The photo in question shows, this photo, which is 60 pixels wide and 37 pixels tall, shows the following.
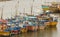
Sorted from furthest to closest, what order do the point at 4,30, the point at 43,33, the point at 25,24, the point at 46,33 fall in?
1. the point at 46,33
2. the point at 43,33
3. the point at 25,24
4. the point at 4,30

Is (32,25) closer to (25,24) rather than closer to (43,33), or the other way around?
(25,24)

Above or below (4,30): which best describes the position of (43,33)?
below

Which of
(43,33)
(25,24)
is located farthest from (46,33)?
(25,24)

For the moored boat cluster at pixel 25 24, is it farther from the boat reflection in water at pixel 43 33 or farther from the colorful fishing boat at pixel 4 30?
the boat reflection in water at pixel 43 33

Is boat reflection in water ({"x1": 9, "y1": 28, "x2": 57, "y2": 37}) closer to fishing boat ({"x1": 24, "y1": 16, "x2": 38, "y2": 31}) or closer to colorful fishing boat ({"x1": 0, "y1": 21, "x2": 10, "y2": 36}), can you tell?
fishing boat ({"x1": 24, "y1": 16, "x2": 38, "y2": 31})

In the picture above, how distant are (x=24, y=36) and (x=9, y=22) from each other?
6.13 feet

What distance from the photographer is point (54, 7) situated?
137 feet

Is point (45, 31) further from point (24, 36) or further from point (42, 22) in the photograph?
point (24, 36)

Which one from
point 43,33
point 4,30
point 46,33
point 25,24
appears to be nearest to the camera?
point 4,30

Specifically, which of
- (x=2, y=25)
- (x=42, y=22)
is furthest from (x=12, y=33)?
(x=42, y=22)

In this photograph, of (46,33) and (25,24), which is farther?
(46,33)

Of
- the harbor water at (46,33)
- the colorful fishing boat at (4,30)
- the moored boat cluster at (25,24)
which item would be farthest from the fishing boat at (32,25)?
the colorful fishing boat at (4,30)

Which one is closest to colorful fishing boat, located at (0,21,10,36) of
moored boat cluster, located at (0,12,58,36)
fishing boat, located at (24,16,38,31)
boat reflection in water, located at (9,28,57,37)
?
moored boat cluster, located at (0,12,58,36)

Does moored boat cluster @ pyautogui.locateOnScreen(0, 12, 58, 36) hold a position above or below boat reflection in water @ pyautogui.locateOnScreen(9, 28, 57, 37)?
above
